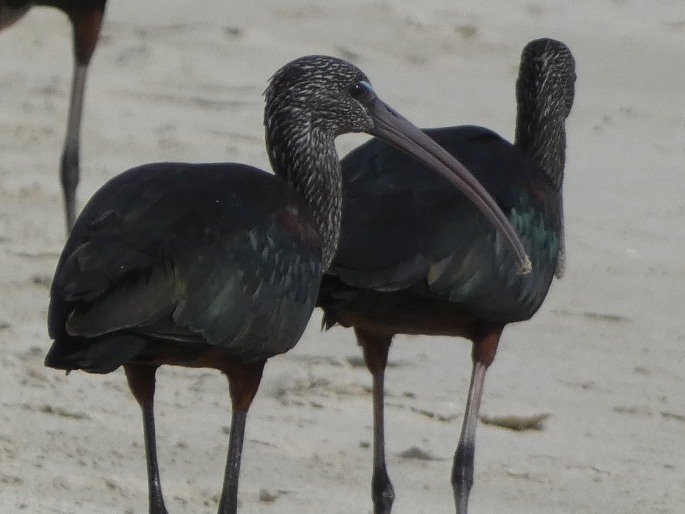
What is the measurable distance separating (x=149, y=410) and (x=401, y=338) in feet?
Result: 9.13

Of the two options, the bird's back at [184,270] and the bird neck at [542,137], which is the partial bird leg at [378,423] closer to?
the bird's back at [184,270]

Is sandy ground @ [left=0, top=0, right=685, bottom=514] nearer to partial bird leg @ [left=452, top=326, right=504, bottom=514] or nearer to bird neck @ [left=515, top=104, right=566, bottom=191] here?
partial bird leg @ [left=452, top=326, right=504, bottom=514]

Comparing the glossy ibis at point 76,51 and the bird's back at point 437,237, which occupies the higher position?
the bird's back at point 437,237

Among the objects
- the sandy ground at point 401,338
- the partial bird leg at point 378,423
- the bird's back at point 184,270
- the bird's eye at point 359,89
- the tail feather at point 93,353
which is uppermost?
the bird's eye at point 359,89

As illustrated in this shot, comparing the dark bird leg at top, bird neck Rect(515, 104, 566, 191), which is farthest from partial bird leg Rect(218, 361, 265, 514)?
bird neck Rect(515, 104, 566, 191)

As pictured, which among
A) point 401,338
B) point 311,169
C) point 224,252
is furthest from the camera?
point 401,338

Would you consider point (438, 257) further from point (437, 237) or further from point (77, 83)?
point (77, 83)

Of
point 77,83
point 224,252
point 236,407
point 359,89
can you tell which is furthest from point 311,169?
point 77,83

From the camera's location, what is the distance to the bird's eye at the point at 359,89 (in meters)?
6.35

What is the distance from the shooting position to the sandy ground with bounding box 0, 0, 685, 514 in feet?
23.0

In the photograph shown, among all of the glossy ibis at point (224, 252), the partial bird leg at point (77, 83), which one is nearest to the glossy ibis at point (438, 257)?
the glossy ibis at point (224, 252)

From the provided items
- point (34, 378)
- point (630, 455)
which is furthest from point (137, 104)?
point (630, 455)

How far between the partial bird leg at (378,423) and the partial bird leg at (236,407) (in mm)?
900

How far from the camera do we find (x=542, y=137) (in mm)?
7531
